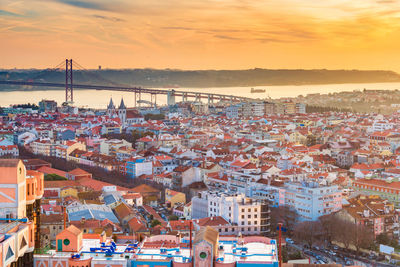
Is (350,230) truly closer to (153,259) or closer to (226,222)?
(226,222)

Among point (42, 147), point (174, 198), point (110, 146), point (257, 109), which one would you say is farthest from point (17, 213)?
point (257, 109)

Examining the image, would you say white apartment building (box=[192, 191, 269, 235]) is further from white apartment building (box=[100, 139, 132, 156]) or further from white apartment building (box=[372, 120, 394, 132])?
white apartment building (box=[372, 120, 394, 132])

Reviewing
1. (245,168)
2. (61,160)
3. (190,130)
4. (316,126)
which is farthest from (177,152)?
(316,126)

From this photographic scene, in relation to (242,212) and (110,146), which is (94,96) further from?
(242,212)

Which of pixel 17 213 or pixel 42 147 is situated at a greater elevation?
pixel 17 213

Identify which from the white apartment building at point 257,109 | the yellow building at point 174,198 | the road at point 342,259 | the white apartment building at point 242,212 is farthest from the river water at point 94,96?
the road at point 342,259

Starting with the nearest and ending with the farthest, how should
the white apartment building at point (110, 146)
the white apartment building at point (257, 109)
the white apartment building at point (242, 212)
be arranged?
1. the white apartment building at point (242, 212)
2. the white apartment building at point (110, 146)
3. the white apartment building at point (257, 109)

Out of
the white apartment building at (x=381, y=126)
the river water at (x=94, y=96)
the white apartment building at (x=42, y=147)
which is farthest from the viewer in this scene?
the river water at (x=94, y=96)

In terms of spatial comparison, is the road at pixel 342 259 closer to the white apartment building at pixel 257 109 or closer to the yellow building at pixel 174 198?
the yellow building at pixel 174 198
